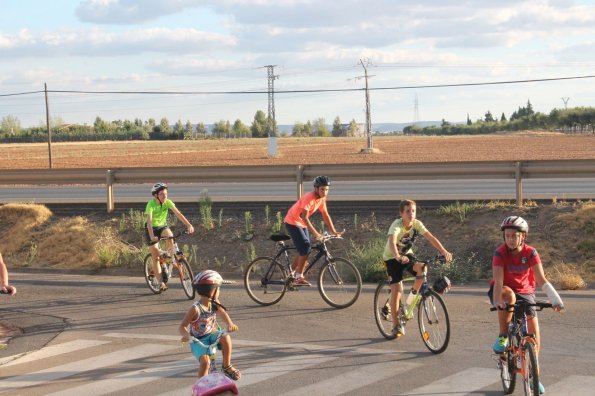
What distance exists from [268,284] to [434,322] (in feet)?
12.8

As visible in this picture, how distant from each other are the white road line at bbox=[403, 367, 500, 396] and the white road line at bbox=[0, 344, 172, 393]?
3427mm

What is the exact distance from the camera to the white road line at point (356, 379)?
812 cm

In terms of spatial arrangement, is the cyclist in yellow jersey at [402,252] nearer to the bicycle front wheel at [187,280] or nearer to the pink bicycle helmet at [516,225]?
the pink bicycle helmet at [516,225]

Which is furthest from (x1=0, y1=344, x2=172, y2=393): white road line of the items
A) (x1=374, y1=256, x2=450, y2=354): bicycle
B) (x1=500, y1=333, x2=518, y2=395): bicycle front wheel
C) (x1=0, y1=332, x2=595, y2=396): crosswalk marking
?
(x1=500, y1=333, x2=518, y2=395): bicycle front wheel

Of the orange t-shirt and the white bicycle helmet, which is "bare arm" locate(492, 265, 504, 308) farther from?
the orange t-shirt

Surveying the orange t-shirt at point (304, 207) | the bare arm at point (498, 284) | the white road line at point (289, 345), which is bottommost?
the white road line at point (289, 345)

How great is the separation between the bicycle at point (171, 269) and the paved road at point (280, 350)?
0.23 m

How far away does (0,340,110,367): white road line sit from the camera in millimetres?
9867

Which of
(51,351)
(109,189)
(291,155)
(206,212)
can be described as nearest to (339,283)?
(51,351)

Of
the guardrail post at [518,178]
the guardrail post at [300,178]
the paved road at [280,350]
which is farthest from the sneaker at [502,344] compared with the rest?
the guardrail post at [300,178]

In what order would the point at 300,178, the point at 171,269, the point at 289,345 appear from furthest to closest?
the point at 300,178 → the point at 171,269 → the point at 289,345

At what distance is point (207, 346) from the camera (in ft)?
24.1

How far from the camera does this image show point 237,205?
19281mm

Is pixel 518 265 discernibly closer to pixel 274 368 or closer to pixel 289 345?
pixel 274 368
